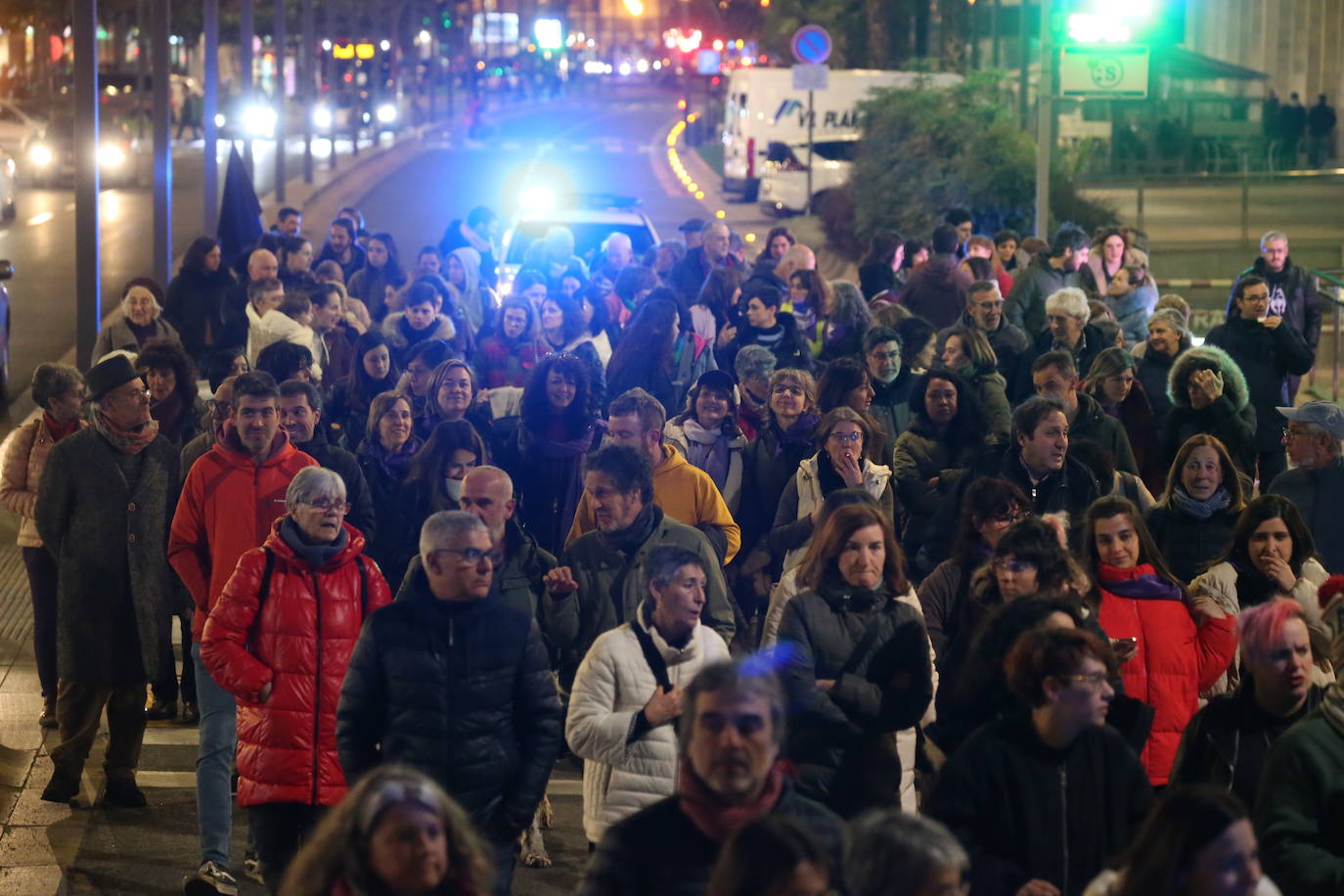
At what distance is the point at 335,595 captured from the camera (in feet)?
23.5

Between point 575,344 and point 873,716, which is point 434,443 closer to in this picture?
point 873,716

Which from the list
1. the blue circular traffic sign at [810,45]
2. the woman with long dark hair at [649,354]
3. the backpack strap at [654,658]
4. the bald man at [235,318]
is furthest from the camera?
the blue circular traffic sign at [810,45]

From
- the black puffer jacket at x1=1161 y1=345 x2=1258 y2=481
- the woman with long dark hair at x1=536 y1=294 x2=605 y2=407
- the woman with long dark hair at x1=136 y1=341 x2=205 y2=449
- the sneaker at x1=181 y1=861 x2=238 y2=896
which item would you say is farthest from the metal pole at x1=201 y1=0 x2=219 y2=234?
the sneaker at x1=181 y1=861 x2=238 y2=896

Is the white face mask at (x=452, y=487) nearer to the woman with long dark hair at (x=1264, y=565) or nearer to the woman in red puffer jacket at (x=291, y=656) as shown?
the woman in red puffer jacket at (x=291, y=656)

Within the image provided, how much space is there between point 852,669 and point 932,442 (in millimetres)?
3734

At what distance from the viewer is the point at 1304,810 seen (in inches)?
215

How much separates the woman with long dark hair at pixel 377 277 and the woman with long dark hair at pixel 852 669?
10.7 metres

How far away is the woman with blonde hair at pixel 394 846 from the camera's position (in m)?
4.57

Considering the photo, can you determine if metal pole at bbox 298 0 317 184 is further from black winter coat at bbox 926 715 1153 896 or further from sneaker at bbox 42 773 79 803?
black winter coat at bbox 926 715 1153 896

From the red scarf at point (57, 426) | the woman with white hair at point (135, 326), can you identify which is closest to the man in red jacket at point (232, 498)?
the red scarf at point (57, 426)

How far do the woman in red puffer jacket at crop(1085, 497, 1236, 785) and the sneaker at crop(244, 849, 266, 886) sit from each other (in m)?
3.26

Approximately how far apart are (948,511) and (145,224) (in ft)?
102

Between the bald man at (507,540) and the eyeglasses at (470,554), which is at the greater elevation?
the eyeglasses at (470,554)

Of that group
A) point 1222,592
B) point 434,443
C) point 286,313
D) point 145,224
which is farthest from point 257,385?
point 145,224
